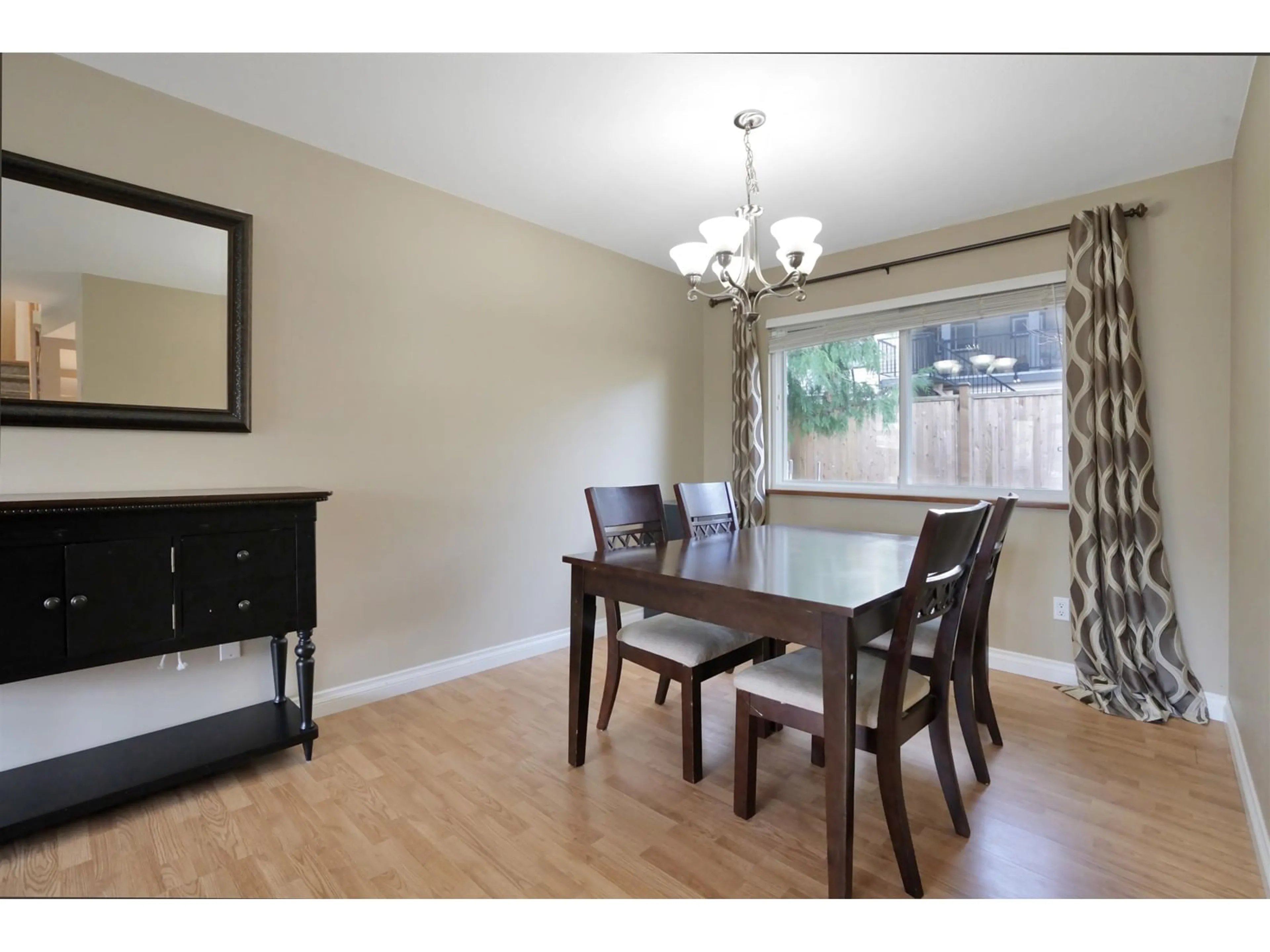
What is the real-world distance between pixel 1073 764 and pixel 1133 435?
142 cm

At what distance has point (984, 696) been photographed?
7.27 feet

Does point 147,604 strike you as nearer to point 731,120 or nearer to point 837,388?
point 731,120

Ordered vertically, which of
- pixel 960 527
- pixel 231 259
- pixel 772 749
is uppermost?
pixel 231 259

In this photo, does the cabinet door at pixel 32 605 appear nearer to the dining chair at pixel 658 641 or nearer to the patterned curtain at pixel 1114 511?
the dining chair at pixel 658 641

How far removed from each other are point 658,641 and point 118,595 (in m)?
1.59

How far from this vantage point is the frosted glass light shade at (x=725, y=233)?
196 centimetres

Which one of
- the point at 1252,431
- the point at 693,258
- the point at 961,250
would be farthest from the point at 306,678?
the point at 961,250

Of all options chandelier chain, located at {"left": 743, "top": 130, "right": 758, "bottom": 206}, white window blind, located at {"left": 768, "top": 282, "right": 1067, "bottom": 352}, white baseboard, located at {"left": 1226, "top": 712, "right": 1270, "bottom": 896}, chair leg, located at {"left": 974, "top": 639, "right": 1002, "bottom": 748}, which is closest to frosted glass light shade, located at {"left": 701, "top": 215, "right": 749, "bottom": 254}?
chandelier chain, located at {"left": 743, "top": 130, "right": 758, "bottom": 206}

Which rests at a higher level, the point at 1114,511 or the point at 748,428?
the point at 748,428

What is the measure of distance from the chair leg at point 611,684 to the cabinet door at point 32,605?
1578 mm

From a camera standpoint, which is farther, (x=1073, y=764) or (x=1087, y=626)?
(x=1087, y=626)

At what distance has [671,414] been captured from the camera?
4.05 metres

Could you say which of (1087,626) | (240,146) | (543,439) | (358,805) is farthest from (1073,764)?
(240,146)
